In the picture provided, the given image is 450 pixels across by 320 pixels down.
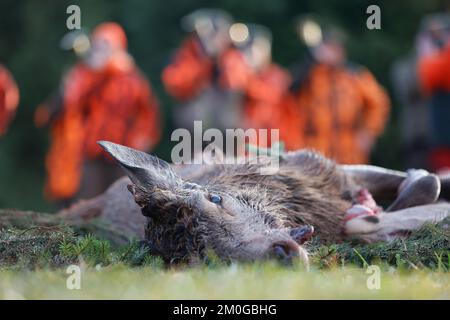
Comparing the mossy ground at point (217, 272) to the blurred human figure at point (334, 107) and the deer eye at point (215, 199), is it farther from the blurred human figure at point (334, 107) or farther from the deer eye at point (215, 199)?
the blurred human figure at point (334, 107)

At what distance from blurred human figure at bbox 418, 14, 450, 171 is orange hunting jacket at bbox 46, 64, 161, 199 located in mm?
4188

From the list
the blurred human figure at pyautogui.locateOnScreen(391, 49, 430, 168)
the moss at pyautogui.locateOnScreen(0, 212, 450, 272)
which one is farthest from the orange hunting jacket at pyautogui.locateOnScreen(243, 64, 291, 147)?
the moss at pyautogui.locateOnScreen(0, 212, 450, 272)

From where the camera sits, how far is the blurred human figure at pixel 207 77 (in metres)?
16.7

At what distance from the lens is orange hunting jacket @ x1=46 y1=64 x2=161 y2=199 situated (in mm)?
15953

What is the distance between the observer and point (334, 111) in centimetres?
1719

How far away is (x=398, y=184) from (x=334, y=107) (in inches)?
386

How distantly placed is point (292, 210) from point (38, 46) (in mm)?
16942

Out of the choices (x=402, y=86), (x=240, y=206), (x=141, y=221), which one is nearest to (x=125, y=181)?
(x=141, y=221)

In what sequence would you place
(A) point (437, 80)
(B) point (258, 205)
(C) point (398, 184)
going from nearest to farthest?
(B) point (258, 205) < (C) point (398, 184) < (A) point (437, 80)

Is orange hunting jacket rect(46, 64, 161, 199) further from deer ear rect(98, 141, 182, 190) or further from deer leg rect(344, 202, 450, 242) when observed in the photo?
deer ear rect(98, 141, 182, 190)

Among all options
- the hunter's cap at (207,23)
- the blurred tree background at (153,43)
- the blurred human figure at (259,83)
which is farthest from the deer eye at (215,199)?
the blurred tree background at (153,43)

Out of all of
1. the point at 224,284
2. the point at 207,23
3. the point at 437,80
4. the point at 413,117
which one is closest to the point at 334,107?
the point at 413,117

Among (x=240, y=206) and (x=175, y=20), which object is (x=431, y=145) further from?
(x=240, y=206)

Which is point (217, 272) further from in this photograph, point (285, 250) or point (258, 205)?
point (258, 205)
